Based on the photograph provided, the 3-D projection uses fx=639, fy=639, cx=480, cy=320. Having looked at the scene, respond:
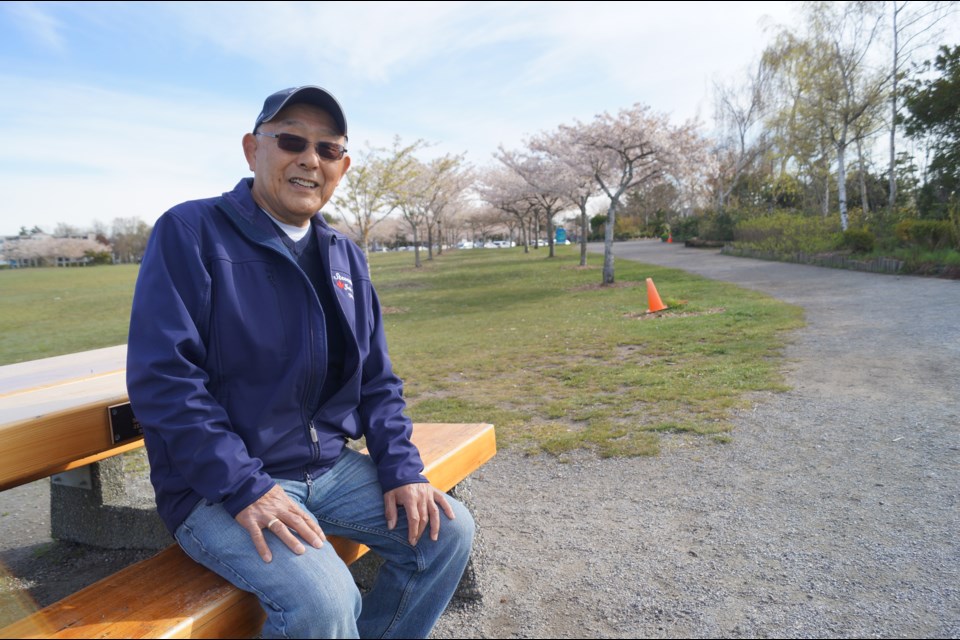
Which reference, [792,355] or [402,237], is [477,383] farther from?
[402,237]

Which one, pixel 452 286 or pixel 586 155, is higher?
pixel 586 155

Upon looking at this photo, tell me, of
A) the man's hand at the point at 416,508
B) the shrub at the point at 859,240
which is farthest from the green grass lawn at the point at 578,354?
the shrub at the point at 859,240

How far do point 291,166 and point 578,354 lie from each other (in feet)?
20.7

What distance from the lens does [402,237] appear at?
92.0 m

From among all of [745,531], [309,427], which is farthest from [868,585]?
[309,427]

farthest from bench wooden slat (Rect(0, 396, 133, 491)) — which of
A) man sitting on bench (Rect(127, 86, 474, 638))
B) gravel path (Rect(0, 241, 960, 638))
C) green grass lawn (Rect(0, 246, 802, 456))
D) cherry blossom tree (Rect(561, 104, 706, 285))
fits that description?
cherry blossom tree (Rect(561, 104, 706, 285))

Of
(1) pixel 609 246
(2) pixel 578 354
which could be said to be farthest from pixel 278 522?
(1) pixel 609 246

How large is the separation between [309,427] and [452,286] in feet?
65.7

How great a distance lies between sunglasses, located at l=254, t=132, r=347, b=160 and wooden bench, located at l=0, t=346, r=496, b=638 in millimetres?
1196

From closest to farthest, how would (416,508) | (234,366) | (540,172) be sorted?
(234,366)
(416,508)
(540,172)

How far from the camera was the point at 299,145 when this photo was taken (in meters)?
2.28

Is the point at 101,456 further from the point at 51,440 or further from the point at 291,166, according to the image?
the point at 291,166

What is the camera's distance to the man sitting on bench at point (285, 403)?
70.4 inches

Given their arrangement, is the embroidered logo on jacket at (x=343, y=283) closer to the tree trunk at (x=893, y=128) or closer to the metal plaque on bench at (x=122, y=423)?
the metal plaque on bench at (x=122, y=423)
